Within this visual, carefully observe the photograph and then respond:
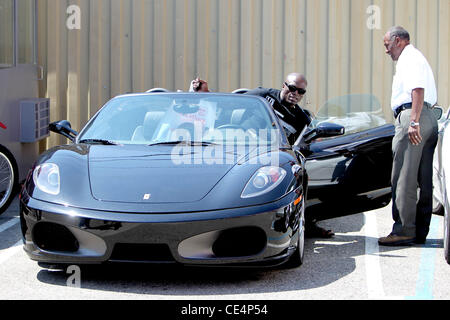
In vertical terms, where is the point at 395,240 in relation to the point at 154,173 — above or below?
below

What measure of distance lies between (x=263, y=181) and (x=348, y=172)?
5.12 feet

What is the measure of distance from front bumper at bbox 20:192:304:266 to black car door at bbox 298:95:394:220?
4.90ft

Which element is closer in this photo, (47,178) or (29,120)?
(47,178)

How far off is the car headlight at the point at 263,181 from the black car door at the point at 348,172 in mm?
1227

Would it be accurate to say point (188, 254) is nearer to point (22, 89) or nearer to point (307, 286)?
point (307, 286)

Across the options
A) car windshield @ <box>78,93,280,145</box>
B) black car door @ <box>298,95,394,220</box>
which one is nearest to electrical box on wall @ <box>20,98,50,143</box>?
car windshield @ <box>78,93,280,145</box>

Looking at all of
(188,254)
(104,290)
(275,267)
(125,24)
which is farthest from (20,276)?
(125,24)

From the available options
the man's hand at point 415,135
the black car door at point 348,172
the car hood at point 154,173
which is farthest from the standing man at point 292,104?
the car hood at point 154,173

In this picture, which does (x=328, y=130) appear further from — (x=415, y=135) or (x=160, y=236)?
(x=160, y=236)

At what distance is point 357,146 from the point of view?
6.59 m

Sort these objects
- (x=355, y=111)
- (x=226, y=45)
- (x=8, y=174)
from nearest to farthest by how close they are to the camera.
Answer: (x=8, y=174), (x=355, y=111), (x=226, y=45)

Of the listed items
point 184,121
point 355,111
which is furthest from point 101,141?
point 355,111

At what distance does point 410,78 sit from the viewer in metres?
6.42

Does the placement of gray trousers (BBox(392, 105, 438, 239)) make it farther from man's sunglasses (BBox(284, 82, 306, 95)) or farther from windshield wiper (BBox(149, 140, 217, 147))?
windshield wiper (BBox(149, 140, 217, 147))
